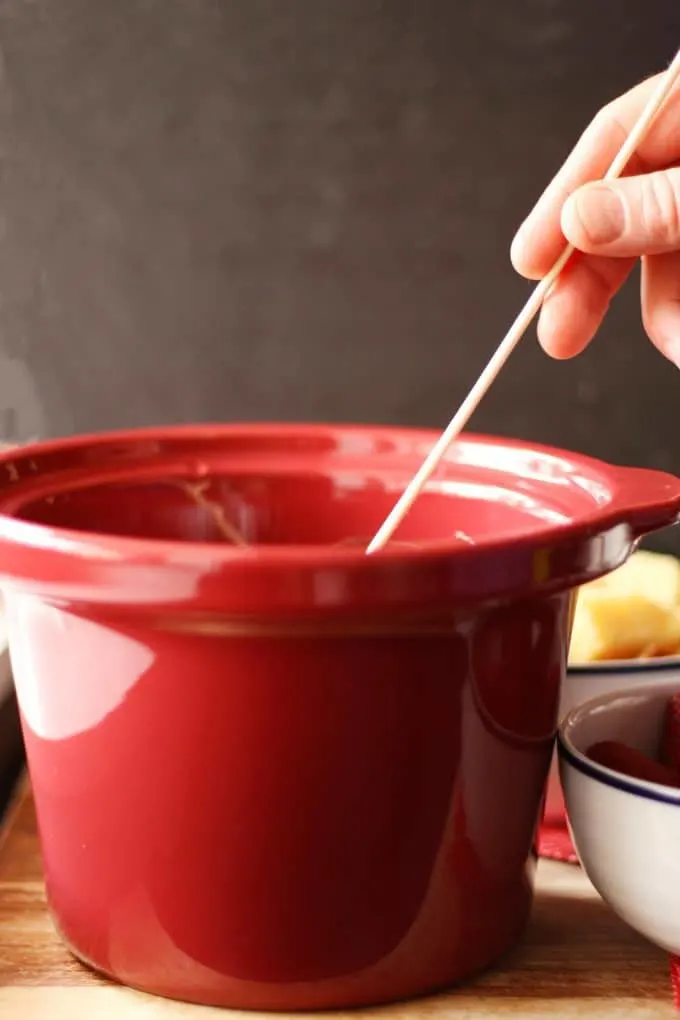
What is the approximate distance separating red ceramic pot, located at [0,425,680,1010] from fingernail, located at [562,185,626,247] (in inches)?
5.3

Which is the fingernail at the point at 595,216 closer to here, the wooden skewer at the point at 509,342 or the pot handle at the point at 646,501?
the wooden skewer at the point at 509,342

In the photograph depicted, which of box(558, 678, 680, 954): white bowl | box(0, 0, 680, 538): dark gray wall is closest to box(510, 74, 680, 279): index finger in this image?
box(558, 678, 680, 954): white bowl

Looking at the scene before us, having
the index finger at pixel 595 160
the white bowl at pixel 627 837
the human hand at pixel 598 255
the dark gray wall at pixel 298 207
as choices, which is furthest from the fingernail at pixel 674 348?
the dark gray wall at pixel 298 207

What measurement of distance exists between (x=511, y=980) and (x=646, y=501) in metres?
0.26

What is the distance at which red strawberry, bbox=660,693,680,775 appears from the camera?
61 centimetres

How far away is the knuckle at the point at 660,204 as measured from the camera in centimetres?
63

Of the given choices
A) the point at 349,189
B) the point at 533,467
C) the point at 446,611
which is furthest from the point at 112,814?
the point at 349,189

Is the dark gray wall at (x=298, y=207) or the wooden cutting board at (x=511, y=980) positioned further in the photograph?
the dark gray wall at (x=298, y=207)

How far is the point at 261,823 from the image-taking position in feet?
1.65

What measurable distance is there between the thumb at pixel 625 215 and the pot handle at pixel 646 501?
0.13m

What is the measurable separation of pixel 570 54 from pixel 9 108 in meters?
0.62

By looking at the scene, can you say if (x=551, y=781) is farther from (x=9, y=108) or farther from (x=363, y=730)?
(x=9, y=108)

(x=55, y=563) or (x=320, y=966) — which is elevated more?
(x=55, y=563)

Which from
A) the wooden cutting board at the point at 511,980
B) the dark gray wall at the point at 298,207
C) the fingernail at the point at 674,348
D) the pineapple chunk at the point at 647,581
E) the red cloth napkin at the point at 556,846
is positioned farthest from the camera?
the dark gray wall at the point at 298,207
